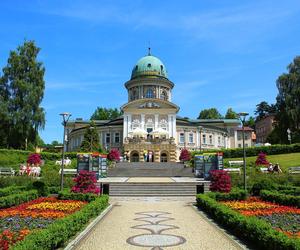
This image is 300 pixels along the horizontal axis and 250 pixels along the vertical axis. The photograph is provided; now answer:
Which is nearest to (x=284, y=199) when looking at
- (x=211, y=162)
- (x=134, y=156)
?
(x=211, y=162)

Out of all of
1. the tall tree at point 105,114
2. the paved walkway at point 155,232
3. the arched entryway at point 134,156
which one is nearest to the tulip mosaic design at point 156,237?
the paved walkway at point 155,232

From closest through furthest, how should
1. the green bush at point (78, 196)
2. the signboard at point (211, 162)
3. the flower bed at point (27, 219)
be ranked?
the flower bed at point (27, 219)
the green bush at point (78, 196)
the signboard at point (211, 162)

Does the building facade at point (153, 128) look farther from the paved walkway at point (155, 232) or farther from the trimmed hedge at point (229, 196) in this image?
the paved walkway at point (155, 232)

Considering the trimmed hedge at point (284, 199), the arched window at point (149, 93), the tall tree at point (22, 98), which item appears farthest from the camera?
the arched window at point (149, 93)

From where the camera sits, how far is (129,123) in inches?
2564

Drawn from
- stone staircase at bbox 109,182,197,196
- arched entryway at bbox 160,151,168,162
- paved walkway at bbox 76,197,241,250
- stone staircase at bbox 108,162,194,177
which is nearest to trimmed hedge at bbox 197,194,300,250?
paved walkway at bbox 76,197,241,250

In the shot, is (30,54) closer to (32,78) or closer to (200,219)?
(32,78)

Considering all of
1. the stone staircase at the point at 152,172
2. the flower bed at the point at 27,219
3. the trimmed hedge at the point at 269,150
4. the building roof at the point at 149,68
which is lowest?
the flower bed at the point at 27,219

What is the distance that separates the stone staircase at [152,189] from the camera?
22.1 metres

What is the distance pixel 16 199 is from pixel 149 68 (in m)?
63.0

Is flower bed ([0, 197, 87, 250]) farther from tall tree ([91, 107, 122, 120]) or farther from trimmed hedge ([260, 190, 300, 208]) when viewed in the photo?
tall tree ([91, 107, 122, 120])

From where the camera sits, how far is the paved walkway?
8.84 metres

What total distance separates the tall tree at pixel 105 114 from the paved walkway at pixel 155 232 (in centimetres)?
8901

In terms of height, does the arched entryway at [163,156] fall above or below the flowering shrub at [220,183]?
above
